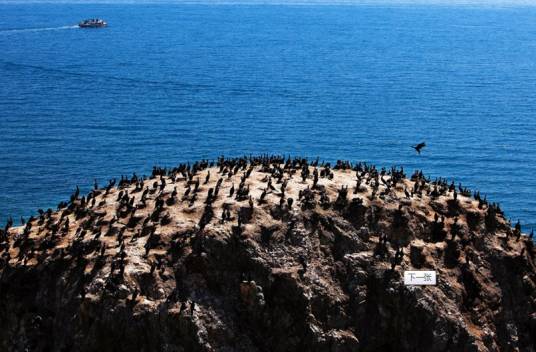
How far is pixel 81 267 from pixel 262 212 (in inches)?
611

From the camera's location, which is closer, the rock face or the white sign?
the rock face

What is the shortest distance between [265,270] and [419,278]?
12.9 metres

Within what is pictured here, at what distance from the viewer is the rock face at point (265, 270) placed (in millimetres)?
72875

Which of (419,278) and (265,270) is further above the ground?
(419,278)

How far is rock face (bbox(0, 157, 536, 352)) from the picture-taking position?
7288 centimetres

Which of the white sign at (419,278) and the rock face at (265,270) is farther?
the white sign at (419,278)

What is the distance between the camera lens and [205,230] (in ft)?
255

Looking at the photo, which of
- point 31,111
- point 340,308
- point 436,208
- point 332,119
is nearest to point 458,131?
point 332,119

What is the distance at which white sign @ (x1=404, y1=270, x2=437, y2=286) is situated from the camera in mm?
79188

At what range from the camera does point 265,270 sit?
252ft

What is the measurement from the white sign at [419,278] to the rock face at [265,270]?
0.64 meters

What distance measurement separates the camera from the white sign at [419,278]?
7919 centimetres

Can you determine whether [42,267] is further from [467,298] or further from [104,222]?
[467,298]

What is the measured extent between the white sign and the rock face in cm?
64
